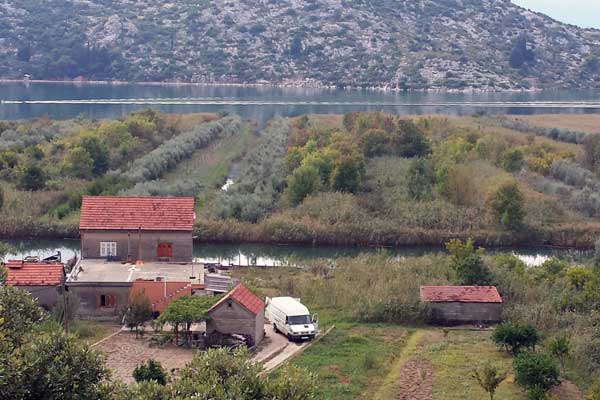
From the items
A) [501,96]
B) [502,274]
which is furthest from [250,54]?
[502,274]

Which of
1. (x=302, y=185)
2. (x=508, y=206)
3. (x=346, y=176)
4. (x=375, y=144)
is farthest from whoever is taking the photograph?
(x=375, y=144)

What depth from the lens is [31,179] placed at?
47.1 m

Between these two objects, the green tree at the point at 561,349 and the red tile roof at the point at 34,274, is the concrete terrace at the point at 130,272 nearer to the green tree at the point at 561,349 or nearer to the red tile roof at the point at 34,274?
the red tile roof at the point at 34,274

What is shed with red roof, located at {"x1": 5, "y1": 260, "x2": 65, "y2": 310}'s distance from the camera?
1083 inches

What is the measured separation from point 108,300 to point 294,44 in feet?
434

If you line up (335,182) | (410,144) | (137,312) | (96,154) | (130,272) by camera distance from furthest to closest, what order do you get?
1. (410,144)
2. (96,154)
3. (335,182)
4. (130,272)
5. (137,312)

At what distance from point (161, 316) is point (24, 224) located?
58.3 ft

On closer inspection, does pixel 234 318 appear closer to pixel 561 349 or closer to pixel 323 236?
pixel 561 349

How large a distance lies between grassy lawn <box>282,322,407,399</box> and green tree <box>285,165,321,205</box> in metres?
18.0

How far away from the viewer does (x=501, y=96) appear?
13275 centimetres

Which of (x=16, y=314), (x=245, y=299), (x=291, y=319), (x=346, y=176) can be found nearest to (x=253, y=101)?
(x=346, y=176)

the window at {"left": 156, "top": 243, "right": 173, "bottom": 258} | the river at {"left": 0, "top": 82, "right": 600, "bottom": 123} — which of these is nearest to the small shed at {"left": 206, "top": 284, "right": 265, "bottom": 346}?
the window at {"left": 156, "top": 243, "right": 173, "bottom": 258}

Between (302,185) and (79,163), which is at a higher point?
(302,185)

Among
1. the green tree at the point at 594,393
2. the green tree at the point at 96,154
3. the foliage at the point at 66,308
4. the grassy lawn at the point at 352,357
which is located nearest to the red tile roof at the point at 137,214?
the foliage at the point at 66,308
